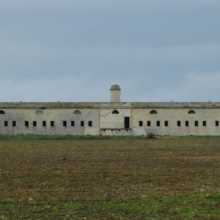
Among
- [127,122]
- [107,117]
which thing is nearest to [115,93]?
[107,117]

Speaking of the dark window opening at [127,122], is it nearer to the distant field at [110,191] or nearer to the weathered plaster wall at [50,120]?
the weathered plaster wall at [50,120]

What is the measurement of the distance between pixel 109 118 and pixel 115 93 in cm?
392

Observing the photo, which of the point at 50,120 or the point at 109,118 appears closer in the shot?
the point at 109,118

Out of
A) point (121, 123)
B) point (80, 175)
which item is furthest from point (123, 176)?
point (121, 123)

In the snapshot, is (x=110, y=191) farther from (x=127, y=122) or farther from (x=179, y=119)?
(x=179, y=119)

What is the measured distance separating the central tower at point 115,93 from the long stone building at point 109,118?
212 centimetres

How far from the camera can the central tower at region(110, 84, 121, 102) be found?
66500mm

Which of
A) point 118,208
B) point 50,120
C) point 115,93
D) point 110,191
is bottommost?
point 118,208

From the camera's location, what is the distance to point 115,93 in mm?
66625

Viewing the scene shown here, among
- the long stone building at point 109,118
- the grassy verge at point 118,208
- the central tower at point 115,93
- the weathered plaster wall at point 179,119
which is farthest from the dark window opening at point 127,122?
the grassy verge at point 118,208

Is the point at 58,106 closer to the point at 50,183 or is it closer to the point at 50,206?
the point at 50,183

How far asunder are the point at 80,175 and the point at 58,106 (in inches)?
1837

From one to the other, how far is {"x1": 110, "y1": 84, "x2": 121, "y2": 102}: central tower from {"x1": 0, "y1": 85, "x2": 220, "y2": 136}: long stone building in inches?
83.6

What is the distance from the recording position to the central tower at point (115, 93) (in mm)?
66500
